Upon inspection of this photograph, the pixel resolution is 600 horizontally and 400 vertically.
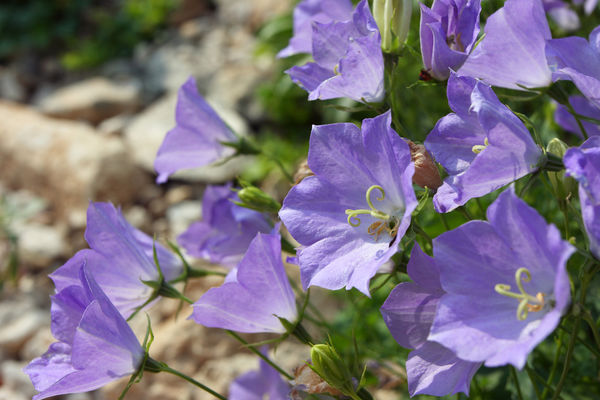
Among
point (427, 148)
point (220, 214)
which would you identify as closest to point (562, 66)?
point (427, 148)

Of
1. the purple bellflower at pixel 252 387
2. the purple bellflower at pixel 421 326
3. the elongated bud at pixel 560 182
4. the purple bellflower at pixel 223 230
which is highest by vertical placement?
the elongated bud at pixel 560 182

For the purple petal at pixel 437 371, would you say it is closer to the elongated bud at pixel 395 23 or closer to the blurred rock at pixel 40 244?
the elongated bud at pixel 395 23

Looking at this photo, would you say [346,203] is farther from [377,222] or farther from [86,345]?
[86,345]

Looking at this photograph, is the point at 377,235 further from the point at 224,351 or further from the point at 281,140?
the point at 281,140

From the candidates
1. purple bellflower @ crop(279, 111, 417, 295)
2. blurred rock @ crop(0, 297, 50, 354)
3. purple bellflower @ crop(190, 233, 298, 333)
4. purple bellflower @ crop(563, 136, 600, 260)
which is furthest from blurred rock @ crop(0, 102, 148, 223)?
purple bellflower @ crop(563, 136, 600, 260)

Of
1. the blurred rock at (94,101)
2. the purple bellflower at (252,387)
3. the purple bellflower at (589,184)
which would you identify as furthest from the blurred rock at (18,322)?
the purple bellflower at (589,184)

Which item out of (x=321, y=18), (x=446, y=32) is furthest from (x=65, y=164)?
(x=446, y=32)

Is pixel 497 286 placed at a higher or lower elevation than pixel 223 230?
higher

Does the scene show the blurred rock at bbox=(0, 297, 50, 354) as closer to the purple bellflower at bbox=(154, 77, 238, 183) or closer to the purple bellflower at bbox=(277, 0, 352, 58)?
the purple bellflower at bbox=(154, 77, 238, 183)
